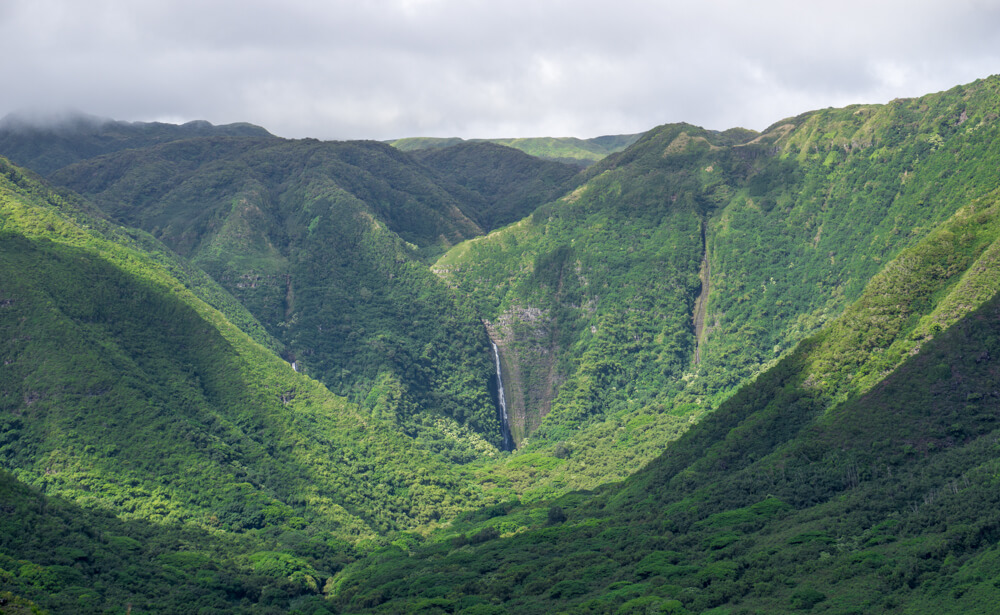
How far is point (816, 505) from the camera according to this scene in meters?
98.4

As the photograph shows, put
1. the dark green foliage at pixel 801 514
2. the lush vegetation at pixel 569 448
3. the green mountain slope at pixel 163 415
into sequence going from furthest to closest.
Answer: the green mountain slope at pixel 163 415 < the lush vegetation at pixel 569 448 < the dark green foliage at pixel 801 514

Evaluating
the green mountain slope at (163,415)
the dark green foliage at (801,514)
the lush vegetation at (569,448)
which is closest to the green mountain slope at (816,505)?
the dark green foliage at (801,514)

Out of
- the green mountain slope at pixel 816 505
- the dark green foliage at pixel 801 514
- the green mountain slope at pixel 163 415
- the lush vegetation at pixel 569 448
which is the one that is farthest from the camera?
the green mountain slope at pixel 163 415

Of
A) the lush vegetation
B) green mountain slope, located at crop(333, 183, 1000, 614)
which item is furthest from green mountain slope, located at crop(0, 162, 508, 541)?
green mountain slope, located at crop(333, 183, 1000, 614)

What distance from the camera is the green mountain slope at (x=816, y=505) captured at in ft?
254

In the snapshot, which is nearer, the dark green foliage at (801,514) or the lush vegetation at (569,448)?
the dark green foliage at (801,514)

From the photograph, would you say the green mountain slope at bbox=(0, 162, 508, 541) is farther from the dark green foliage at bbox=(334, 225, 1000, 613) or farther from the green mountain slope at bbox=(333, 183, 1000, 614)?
the dark green foliage at bbox=(334, 225, 1000, 613)

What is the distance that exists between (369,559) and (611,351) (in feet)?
295

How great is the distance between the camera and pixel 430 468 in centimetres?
15925

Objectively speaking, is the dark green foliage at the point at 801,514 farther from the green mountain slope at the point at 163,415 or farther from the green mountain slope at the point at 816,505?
the green mountain slope at the point at 163,415

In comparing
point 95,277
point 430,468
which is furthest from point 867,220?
point 95,277

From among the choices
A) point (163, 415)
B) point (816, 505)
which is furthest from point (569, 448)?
point (816, 505)

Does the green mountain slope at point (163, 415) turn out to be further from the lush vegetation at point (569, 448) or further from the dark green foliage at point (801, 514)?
the dark green foliage at point (801, 514)

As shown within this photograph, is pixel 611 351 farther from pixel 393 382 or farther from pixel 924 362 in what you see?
pixel 924 362
